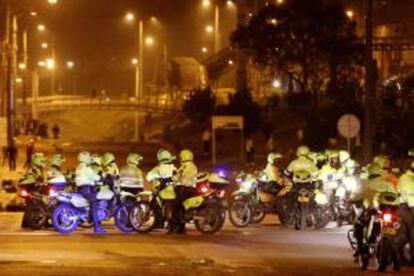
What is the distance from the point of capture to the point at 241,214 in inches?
988

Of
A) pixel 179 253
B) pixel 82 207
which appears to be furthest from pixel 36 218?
pixel 179 253

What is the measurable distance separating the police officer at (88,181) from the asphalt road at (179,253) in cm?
43

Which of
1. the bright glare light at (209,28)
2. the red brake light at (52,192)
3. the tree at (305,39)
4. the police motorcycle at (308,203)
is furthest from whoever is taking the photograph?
the bright glare light at (209,28)

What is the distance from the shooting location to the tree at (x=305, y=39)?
67062mm

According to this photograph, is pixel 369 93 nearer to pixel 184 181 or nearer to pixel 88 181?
pixel 184 181

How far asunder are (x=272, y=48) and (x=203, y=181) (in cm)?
4580

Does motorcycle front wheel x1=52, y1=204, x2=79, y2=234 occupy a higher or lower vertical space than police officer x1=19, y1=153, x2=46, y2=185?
lower

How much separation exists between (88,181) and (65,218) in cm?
98

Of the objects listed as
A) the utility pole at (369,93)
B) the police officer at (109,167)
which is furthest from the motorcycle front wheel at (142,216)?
the utility pole at (369,93)

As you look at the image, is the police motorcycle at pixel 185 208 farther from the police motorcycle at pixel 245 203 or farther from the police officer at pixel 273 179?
the police officer at pixel 273 179

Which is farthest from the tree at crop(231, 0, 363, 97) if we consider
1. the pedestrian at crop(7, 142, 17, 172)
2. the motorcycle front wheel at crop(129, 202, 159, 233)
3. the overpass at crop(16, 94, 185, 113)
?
the motorcycle front wheel at crop(129, 202, 159, 233)

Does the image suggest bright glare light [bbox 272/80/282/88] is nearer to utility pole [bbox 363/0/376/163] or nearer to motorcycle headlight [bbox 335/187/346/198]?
utility pole [bbox 363/0/376/163]

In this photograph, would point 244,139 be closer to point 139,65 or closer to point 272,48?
point 272,48

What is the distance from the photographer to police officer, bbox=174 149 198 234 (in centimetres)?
2261
